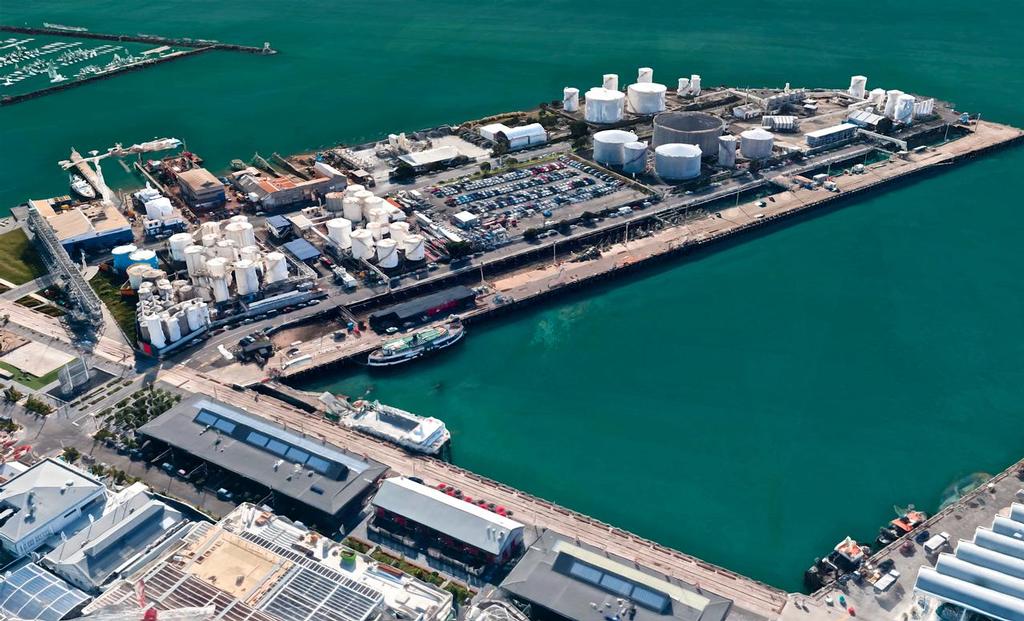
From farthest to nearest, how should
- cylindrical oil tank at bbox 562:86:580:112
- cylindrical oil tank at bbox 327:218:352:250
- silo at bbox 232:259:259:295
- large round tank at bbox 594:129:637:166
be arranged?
cylindrical oil tank at bbox 562:86:580:112 → large round tank at bbox 594:129:637:166 → cylindrical oil tank at bbox 327:218:352:250 → silo at bbox 232:259:259:295

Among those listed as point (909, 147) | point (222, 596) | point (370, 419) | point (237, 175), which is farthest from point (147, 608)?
point (909, 147)

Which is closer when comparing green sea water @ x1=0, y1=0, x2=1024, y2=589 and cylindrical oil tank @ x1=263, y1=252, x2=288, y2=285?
green sea water @ x1=0, y1=0, x2=1024, y2=589

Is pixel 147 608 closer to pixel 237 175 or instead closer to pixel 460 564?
pixel 460 564

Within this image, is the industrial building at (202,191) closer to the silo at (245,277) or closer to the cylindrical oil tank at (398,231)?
the silo at (245,277)

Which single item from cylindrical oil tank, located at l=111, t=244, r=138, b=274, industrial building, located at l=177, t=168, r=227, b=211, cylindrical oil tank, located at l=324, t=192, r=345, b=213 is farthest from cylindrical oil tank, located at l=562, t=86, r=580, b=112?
cylindrical oil tank, located at l=111, t=244, r=138, b=274

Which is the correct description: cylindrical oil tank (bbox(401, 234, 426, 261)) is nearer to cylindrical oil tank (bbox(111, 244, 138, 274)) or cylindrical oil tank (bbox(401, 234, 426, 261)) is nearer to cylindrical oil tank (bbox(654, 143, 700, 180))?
cylindrical oil tank (bbox(111, 244, 138, 274))

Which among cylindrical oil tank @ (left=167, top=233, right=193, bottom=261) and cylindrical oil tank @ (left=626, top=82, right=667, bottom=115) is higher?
cylindrical oil tank @ (left=626, top=82, right=667, bottom=115)

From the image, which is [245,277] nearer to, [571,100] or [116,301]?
[116,301]
